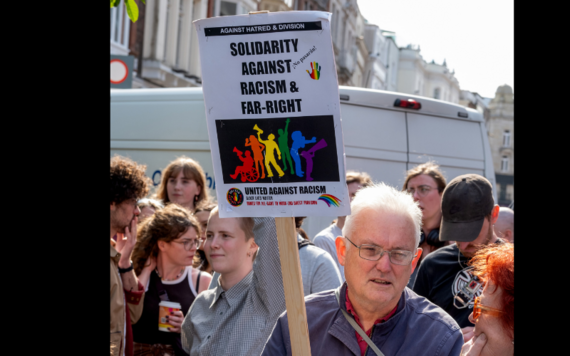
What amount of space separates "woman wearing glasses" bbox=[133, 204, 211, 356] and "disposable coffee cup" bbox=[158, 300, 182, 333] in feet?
0.07

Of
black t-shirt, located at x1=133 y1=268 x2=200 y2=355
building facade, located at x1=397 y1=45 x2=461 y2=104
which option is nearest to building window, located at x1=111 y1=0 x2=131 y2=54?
black t-shirt, located at x1=133 y1=268 x2=200 y2=355

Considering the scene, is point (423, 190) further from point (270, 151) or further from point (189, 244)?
point (270, 151)

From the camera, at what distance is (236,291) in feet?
10.8

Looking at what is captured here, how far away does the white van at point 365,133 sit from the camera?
6.66 metres

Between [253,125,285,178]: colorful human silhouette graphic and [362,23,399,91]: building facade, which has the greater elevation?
[362,23,399,91]: building facade

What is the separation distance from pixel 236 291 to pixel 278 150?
1.14 metres

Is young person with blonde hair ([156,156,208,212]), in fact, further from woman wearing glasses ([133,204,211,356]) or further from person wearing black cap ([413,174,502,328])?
person wearing black cap ([413,174,502,328])

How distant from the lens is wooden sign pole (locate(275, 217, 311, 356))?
2.22 m

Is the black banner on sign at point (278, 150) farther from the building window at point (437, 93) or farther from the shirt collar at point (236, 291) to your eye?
the building window at point (437, 93)

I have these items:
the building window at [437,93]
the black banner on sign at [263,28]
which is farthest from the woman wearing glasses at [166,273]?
the building window at [437,93]

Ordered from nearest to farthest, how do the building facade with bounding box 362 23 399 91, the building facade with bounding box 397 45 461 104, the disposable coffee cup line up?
the disposable coffee cup < the building facade with bounding box 362 23 399 91 < the building facade with bounding box 397 45 461 104
